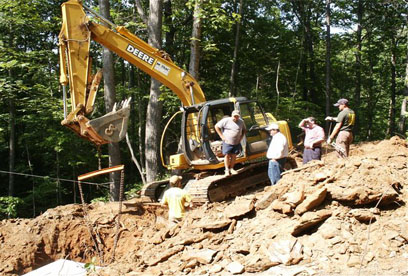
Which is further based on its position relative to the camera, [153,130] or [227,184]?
[153,130]

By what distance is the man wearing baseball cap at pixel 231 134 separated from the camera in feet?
26.2

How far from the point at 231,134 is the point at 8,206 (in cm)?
925

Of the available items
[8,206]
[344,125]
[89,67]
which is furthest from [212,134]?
[8,206]

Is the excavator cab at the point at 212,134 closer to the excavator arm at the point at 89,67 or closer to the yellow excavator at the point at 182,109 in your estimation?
the yellow excavator at the point at 182,109

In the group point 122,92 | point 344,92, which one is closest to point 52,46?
point 122,92

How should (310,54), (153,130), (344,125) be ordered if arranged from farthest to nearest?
(310,54) < (153,130) < (344,125)

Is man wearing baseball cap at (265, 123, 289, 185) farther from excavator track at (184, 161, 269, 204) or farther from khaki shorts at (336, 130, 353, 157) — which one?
khaki shorts at (336, 130, 353, 157)

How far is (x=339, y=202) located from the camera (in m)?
5.32

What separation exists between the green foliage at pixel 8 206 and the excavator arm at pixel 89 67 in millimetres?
7494

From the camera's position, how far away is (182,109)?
8.62 m

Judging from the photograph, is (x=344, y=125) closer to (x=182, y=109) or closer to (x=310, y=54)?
(x=182, y=109)

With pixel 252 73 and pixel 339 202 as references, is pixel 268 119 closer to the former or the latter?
pixel 339 202

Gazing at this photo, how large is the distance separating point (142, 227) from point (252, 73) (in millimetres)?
13066

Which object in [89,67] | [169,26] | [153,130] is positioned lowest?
[153,130]
